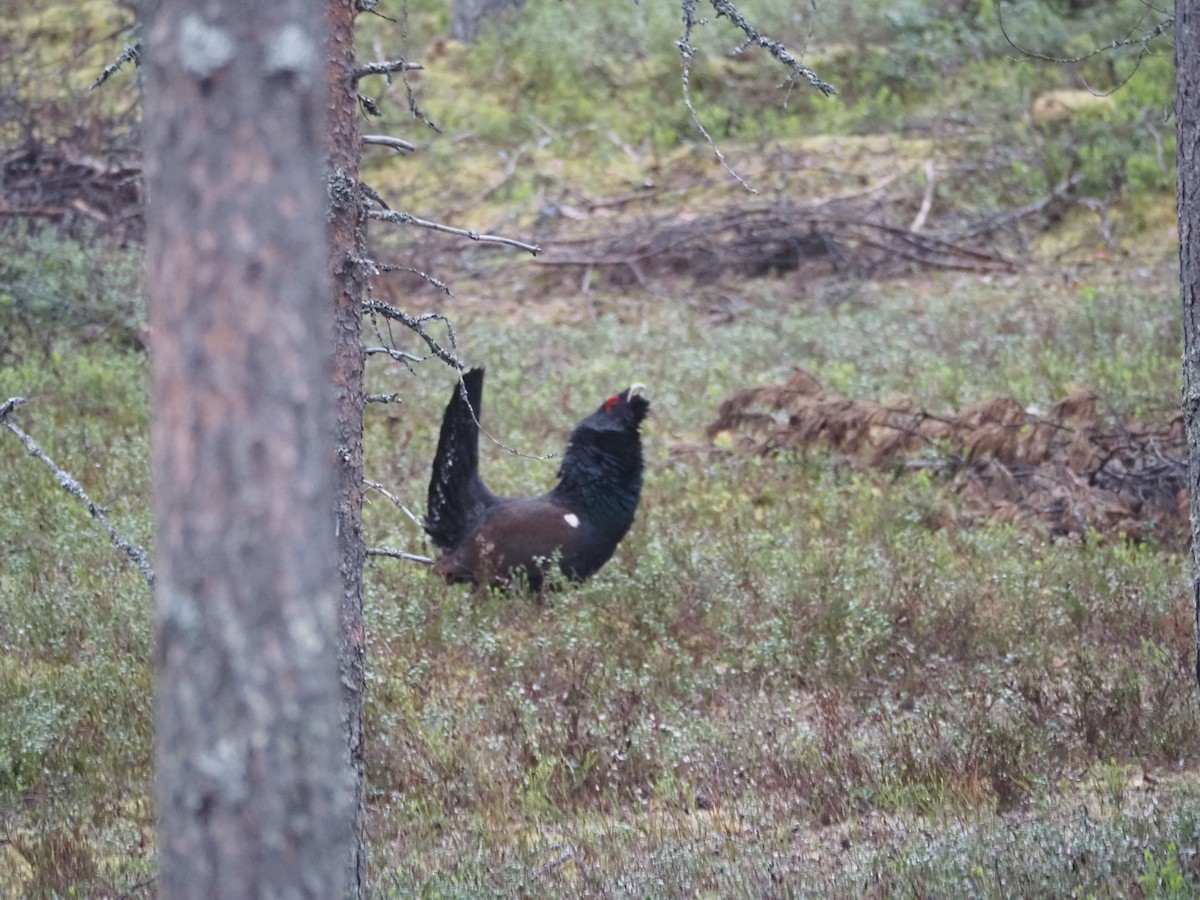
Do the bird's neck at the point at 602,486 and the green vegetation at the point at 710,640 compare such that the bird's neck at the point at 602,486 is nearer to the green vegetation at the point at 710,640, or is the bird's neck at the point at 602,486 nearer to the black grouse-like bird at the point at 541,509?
the black grouse-like bird at the point at 541,509

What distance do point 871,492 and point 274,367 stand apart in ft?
24.6

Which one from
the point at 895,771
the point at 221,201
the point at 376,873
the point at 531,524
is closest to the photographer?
the point at 221,201

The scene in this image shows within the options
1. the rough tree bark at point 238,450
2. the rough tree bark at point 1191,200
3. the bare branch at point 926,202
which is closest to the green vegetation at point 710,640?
the rough tree bark at point 1191,200

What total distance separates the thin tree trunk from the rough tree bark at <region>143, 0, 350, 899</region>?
2.01 meters

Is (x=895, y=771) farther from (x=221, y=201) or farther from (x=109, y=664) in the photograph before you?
(x=221, y=201)

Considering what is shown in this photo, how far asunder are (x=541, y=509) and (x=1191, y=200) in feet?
14.9

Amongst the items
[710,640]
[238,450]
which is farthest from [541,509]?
[238,450]

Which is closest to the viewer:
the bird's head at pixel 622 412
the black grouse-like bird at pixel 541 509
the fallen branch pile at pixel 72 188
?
the black grouse-like bird at pixel 541 509

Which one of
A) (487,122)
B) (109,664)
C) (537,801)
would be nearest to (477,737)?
(537,801)

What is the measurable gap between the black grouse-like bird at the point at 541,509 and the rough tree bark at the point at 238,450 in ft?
18.0

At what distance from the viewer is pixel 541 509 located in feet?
25.9

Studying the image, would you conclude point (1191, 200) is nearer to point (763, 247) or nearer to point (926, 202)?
point (763, 247)

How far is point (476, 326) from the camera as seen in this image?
1462cm

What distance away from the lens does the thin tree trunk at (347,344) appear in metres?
4.05
